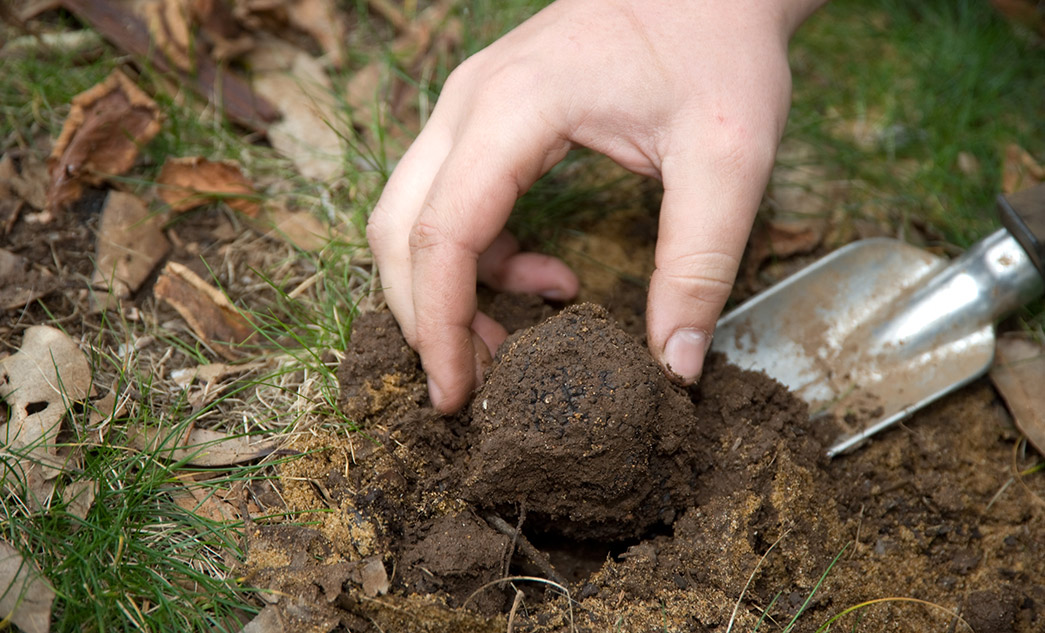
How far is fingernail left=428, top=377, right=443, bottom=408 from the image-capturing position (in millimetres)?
1968

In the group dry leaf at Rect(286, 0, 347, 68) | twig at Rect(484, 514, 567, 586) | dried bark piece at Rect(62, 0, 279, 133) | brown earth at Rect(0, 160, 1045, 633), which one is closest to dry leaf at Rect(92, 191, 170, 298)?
brown earth at Rect(0, 160, 1045, 633)

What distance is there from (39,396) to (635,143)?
1714 mm

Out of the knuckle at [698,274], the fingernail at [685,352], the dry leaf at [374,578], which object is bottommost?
the dry leaf at [374,578]

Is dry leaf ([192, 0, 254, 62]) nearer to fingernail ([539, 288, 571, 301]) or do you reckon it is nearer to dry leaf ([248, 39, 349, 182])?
dry leaf ([248, 39, 349, 182])

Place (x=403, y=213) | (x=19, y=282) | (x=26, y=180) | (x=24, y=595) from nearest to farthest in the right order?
(x=24, y=595) → (x=403, y=213) → (x=19, y=282) → (x=26, y=180)

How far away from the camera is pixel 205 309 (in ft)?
7.64

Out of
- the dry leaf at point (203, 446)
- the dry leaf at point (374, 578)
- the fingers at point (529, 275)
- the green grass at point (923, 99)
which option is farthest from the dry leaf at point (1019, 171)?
the dry leaf at point (203, 446)

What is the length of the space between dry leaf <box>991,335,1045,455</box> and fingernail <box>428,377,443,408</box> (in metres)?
1.80

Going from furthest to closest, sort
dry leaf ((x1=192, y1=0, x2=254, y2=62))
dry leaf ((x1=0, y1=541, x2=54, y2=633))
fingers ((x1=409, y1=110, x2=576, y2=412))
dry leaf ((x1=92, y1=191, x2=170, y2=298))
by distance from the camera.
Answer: dry leaf ((x1=192, y1=0, x2=254, y2=62)) < dry leaf ((x1=92, y1=191, x2=170, y2=298)) < fingers ((x1=409, y1=110, x2=576, y2=412)) < dry leaf ((x1=0, y1=541, x2=54, y2=633))

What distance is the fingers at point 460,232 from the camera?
1.93 meters

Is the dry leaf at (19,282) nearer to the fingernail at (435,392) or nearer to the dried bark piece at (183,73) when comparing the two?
the dried bark piece at (183,73)

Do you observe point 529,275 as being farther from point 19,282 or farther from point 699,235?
point 19,282

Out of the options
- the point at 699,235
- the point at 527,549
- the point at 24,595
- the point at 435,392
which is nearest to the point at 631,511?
the point at 527,549

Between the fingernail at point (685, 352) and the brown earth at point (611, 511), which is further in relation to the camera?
the fingernail at point (685, 352)
